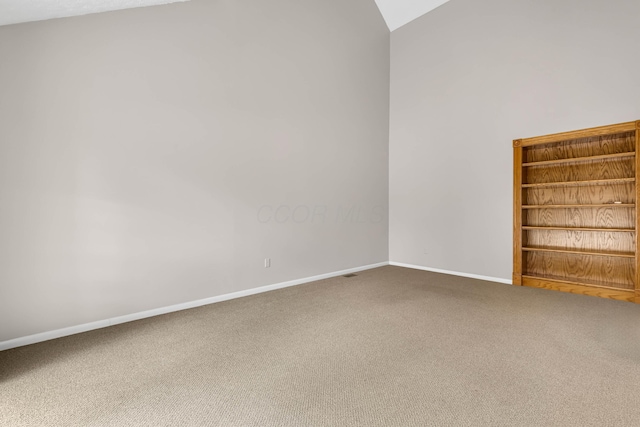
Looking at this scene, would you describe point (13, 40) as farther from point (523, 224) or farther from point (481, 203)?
point (523, 224)

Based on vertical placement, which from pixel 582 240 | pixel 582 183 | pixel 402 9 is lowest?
pixel 582 240

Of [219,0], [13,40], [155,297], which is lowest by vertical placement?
[155,297]

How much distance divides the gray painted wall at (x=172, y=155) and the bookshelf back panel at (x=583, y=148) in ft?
8.77

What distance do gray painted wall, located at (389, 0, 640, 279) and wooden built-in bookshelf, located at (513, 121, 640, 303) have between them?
18 cm

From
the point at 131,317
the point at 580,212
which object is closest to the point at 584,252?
the point at 580,212

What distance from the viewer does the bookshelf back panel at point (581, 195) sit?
356 cm

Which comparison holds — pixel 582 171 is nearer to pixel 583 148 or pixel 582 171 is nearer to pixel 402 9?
pixel 583 148

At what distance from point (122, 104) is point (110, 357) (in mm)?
2323

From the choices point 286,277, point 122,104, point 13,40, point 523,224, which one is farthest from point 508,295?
point 13,40

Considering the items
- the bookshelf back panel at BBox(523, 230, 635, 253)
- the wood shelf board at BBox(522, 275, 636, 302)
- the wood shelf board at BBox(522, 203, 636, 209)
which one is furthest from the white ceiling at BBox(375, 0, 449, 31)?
the wood shelf board at BBox(522, 275, 636, 302)

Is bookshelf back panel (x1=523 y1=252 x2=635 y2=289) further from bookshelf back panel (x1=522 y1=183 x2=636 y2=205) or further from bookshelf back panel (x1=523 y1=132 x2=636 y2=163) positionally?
bookshelf back panel (x1=523 y1=132 x2=636 y2=163)

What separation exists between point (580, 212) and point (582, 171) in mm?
537

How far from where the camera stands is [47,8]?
7.78 ft

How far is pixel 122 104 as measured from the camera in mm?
2932
